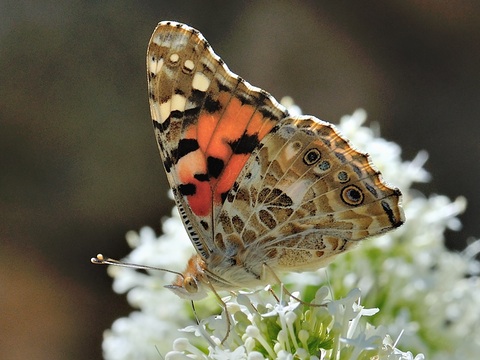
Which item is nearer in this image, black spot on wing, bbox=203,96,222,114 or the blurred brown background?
black spot on wing, bbox=203,96,222,114

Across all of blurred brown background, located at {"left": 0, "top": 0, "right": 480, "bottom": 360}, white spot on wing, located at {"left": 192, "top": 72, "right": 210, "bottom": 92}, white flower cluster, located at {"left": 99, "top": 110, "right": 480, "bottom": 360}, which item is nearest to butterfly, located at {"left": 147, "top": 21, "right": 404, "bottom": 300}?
white spot on wing, located at {"left": 192, "top": 72, "right": 210, "bottom": 92}

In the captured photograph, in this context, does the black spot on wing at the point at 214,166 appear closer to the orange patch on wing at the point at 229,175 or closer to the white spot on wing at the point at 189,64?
the orange patch on wing at the point at 229,175

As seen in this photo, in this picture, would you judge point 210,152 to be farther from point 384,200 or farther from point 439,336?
point 439,336

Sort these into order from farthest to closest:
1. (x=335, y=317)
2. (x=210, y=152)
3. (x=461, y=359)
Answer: (x=461, y=359) → (x=210, y=152) → (x=335, y=317)

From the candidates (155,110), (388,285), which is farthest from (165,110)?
(388,285)

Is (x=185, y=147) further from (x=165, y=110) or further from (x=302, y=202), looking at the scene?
(x=302, y=202)

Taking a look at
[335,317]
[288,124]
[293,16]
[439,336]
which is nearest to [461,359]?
[439,336]

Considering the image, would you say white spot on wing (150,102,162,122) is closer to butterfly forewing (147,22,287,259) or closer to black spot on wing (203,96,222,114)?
butterfly forewing (147,22,287,259)
